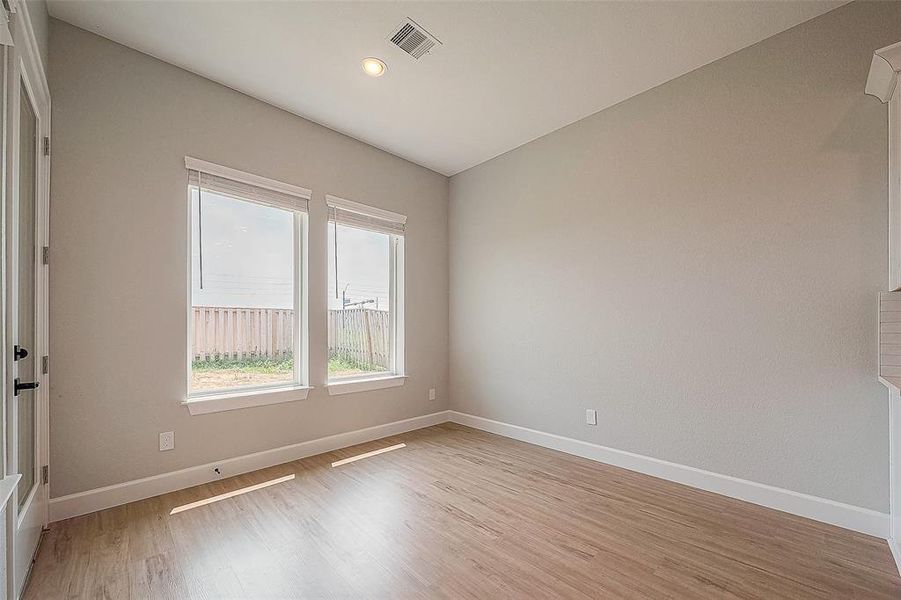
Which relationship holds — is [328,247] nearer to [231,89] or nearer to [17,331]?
[231,89]

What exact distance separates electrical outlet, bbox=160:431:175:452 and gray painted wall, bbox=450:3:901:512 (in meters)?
2.86

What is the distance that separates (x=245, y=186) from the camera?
323cm

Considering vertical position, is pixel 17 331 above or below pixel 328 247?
below

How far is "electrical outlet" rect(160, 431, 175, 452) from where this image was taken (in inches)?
109

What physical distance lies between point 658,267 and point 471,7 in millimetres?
2189

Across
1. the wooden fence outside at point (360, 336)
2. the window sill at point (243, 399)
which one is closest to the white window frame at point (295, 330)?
the window sill at point (243, 399)

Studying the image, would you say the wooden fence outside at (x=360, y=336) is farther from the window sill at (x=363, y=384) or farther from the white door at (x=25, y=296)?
the white door at (x=25, y=296)

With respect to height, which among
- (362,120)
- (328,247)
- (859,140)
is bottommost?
(328,247)

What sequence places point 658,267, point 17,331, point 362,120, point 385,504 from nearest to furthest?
point 17,331
point 385,504
point 658,267
point 362,120

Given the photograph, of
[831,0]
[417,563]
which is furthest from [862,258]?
[417,563]

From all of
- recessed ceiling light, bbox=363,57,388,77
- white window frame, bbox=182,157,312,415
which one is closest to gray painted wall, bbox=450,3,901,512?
recessed ceiling light, bbox=363,57,388,77

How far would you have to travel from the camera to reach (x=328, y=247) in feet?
12.3

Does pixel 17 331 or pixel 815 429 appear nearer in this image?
pixel 17 331

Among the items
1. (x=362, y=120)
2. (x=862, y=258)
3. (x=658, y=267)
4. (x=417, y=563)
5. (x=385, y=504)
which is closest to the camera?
(x=417, y=563)
